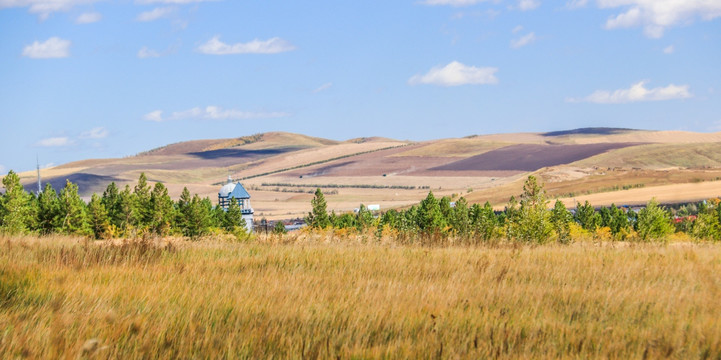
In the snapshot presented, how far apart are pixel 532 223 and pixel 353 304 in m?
27.2

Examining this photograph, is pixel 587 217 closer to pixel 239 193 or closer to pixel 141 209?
pixel 239 193

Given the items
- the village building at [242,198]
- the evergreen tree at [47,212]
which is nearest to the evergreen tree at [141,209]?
the evergreen tree at [47,212]

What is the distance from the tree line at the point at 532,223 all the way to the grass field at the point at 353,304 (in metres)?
4.65

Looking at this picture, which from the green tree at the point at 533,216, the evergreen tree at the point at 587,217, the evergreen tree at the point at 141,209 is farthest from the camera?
the evergreen tree at the point at 587,217

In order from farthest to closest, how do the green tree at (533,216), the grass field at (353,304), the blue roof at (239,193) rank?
the blue roof at (239,193) → the green tree at (533,216) → the grass field at (353,304)

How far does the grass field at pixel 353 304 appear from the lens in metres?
6.02

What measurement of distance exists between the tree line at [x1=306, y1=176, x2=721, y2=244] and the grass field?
15.2 feet

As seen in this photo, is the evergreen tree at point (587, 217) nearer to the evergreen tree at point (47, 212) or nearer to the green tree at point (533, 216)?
the green tree at point (533, 216)

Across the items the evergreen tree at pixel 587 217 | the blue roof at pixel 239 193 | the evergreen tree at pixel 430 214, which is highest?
the blue roof at pixel 239 193

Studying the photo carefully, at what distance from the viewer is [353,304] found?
7465mm

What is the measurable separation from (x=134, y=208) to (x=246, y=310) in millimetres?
73457

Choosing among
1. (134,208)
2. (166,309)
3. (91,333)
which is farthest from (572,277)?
(134,208)

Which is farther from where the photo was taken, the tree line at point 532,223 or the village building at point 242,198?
the village building at point 242,198

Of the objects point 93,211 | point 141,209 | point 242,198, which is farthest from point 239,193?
point 93,211
